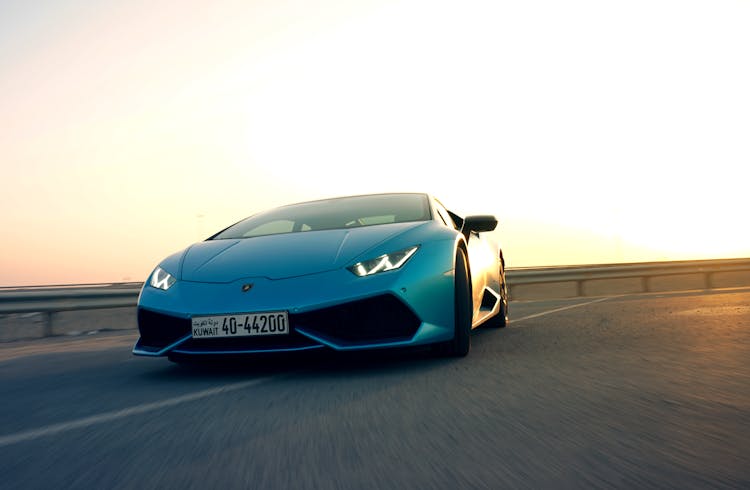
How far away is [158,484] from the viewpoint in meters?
2.16

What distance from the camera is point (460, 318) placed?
4.66m

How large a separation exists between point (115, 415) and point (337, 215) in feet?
9.35

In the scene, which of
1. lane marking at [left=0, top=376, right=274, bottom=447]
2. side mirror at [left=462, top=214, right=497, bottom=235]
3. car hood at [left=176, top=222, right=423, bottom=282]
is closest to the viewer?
lane marking at [left=0, top=376, right=274, bottom=447]

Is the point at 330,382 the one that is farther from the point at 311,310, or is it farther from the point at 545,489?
the point at 545,489

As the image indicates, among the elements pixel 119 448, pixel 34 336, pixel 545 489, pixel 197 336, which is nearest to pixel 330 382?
pixel 197 336

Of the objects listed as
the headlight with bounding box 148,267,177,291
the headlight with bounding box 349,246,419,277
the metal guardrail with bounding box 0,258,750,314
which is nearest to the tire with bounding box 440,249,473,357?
the headlight with bounding box 349,246,419,277

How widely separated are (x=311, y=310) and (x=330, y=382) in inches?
15.6

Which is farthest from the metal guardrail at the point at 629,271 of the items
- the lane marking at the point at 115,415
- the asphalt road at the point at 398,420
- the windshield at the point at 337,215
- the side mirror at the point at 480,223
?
the lane marking at the point at 115,415

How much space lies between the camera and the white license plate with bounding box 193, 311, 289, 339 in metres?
4.09

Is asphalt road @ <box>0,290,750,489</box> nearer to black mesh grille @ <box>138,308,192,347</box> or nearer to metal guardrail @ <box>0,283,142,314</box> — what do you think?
black mesh grille @ <box>138,308,192,347</box>

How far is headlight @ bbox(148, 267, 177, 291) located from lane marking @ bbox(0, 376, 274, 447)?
88 centimetres

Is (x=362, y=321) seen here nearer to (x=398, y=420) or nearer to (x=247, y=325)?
(x=247, y=325)

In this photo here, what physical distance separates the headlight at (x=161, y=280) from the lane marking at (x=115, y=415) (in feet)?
2.88

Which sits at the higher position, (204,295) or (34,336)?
(204,295)
